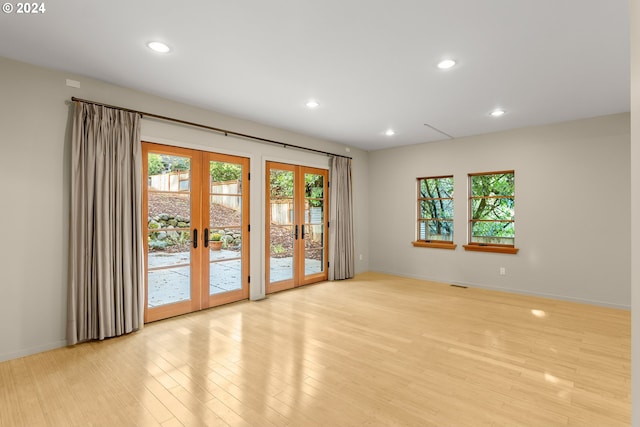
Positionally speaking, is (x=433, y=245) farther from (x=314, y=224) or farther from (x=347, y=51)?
(x=347, y=51)

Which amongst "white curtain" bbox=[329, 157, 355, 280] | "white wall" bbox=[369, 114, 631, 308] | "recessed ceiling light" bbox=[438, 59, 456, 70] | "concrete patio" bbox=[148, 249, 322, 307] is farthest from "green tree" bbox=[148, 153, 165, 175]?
"white wall" bbox=[369, 114, 631, 308]

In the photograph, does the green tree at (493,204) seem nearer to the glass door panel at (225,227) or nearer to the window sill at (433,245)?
the window sill at (433,245)

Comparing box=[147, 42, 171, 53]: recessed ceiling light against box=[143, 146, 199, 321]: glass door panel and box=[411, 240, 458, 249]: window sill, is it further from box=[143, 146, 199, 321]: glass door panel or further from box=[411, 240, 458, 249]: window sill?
box=[411, 240, 458, 249]: window sill

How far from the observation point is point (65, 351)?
3207mm

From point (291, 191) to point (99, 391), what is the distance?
394 cm

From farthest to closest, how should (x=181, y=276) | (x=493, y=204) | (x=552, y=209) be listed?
(x=493, y=204) → (x=552, y=209) → (x=181, y=276)

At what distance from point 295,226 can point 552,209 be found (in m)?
4.18

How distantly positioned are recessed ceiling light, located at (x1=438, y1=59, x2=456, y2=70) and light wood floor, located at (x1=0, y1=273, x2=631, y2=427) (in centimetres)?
278

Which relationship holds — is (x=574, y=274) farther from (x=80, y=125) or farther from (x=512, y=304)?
(x=80, y=125)

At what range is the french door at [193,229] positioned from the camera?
13.3ft

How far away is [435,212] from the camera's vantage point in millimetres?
6586

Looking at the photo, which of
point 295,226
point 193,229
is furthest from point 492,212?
point 193,229

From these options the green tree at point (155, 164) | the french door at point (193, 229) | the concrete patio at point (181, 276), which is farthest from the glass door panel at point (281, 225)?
the green tree at point (155, 164)

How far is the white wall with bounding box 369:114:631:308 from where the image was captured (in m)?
4.71
